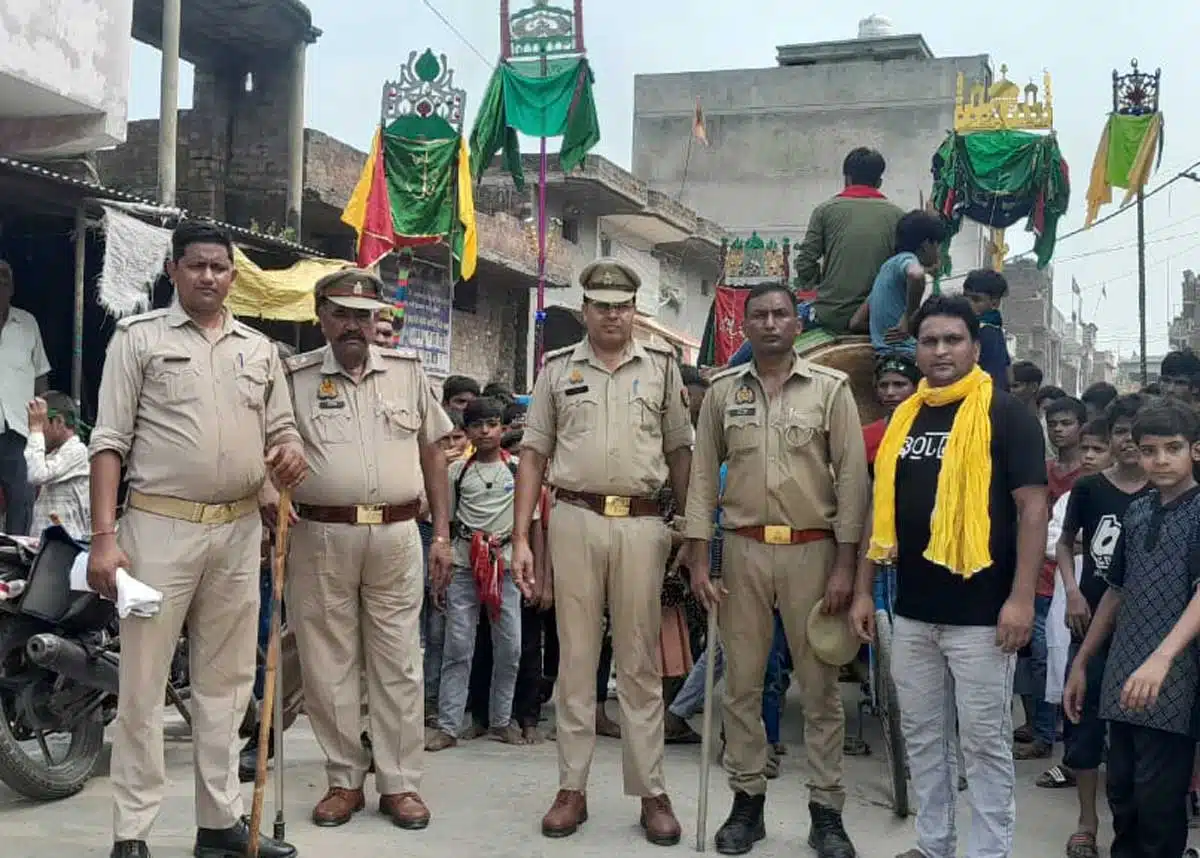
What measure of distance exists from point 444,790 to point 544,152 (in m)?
8.36

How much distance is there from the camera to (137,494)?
164 inches

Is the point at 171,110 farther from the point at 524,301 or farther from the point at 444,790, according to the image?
the point at 524,301

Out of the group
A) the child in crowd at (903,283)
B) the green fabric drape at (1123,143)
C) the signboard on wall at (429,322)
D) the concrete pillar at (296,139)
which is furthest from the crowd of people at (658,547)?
the signboard on wall at (429,322)

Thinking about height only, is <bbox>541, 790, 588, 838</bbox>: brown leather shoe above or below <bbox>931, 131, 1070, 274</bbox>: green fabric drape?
below

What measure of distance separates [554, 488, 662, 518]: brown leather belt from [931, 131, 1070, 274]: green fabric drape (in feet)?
25.3

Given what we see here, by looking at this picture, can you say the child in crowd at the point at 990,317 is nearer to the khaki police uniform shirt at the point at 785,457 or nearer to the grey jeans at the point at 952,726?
the khaki police uniform shirt at the point at 785,457

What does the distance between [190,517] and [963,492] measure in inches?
103

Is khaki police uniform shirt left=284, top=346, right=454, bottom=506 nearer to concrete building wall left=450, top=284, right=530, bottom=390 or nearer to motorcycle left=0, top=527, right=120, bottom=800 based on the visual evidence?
motorcycle left=0, top=527, right=120, bottom=800

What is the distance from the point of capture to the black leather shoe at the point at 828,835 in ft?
14.5

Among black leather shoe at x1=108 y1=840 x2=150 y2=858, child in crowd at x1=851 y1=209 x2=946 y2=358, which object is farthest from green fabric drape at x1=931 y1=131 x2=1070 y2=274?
black leather shoe at x1=108 y1=840 x2=150 y2=858

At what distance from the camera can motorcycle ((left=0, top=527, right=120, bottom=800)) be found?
15.6ft

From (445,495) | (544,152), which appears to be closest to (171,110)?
(544,152)

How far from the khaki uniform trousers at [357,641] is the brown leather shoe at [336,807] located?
3 cm

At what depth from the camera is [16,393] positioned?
8219 millimetres
